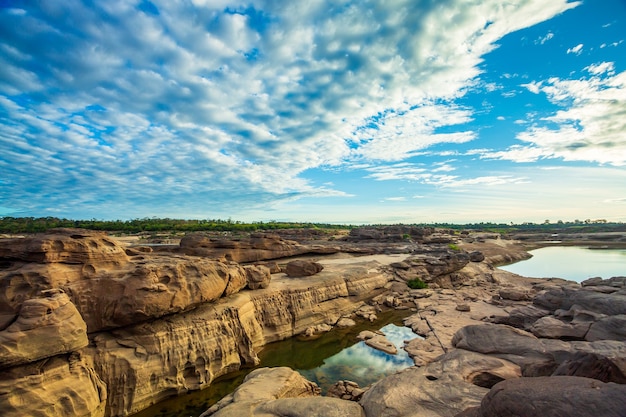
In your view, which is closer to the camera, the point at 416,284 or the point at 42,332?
the point at 42,332

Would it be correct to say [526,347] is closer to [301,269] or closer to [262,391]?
[262,391]

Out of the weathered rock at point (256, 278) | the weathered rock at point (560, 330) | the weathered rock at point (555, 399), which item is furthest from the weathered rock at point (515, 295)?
the weathered rock at point (555, 399)

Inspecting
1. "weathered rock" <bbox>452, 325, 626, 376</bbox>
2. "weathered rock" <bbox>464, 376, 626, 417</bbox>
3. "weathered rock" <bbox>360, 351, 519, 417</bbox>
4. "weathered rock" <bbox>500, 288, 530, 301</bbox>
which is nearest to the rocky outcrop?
"weathered rock" <bbox>360, 351, 519, 417</bbox>

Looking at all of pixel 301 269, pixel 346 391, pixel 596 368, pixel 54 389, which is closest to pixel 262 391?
pixel 346 391

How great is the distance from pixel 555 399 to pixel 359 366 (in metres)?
11.4

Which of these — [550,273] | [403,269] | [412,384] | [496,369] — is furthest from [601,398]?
[550,273]

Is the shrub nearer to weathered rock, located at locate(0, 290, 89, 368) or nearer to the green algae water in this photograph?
the green algae water

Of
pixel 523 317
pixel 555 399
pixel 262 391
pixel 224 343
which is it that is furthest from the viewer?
pixel 523 317

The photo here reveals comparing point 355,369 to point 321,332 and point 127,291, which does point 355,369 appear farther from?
point 127,291

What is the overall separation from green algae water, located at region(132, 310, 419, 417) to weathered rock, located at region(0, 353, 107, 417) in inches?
94.3

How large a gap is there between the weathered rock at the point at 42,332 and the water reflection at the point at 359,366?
9.74 m

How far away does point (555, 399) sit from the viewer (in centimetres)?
498

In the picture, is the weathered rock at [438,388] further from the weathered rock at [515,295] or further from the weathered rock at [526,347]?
the weathered rock at [515,295]

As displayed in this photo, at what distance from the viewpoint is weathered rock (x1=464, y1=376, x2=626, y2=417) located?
4566mm
